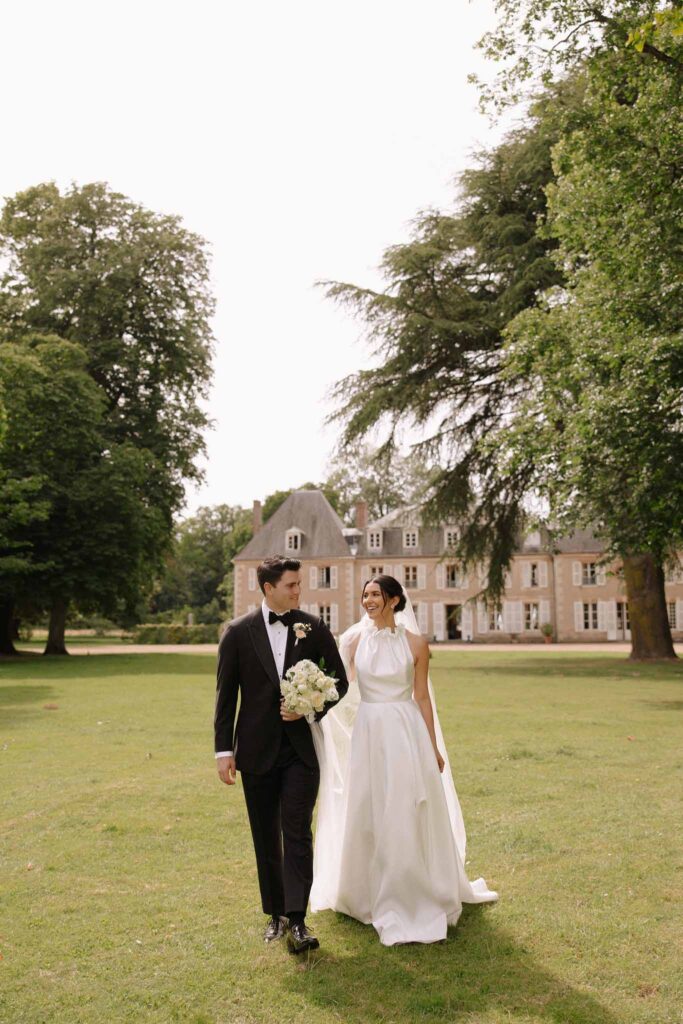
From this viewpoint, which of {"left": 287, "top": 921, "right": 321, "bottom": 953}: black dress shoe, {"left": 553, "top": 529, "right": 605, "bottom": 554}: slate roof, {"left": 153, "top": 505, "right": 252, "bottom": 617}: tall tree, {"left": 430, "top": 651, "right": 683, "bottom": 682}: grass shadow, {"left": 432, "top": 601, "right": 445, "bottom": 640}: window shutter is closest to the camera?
{"left": 287, "top": 921, "right": 321, "bottom": 953}: black dress shoe

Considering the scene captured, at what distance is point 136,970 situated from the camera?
14.4ft

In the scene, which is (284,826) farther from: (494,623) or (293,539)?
(293,539)

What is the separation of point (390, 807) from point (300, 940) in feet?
2.64

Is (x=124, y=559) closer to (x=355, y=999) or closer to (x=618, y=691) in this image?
(x=618, y=691)

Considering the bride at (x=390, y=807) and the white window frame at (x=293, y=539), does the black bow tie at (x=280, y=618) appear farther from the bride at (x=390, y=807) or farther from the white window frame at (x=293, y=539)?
the white window frame at (x=293, y=539)

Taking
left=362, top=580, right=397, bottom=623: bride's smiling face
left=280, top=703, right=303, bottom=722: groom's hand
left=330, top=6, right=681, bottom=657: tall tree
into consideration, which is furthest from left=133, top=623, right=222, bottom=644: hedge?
left=280, top=703, right=303, bottom=722: groom's hand

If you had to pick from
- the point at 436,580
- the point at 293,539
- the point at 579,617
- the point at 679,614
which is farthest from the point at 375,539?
the point at 679,614

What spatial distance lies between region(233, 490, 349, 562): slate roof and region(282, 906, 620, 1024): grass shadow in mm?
51315

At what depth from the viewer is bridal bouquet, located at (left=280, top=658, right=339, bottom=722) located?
15.2ft

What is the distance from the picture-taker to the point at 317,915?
5285 millimetres

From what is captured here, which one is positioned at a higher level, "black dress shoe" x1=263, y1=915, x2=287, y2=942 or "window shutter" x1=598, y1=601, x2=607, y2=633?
"window shutter" x1=598, y1=601, x2=607, y2=633

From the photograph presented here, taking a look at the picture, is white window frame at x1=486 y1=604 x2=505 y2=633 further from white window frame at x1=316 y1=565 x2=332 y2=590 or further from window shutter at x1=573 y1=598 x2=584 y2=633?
white window frame at x1=316 y1=565 x2=332 y2=590

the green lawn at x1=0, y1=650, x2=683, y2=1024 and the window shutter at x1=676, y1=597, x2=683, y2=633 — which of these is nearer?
the green lawn at x1=0, y1=650, x2=683, y2=1024

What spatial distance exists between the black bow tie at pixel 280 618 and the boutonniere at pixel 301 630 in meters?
0.08
